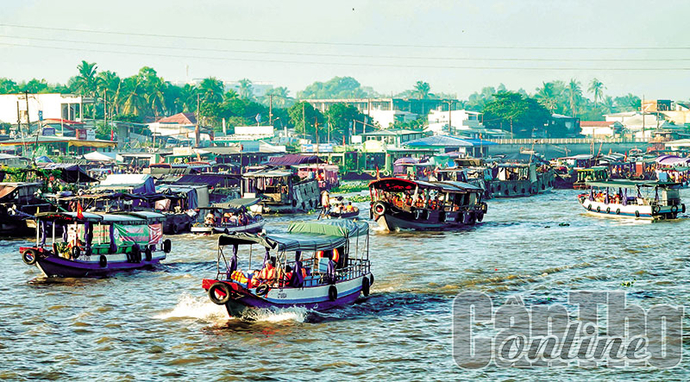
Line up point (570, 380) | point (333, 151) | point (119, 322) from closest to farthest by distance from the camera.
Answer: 1. point (570, 380)
2. point (119, 322)
3. point (333, 151)

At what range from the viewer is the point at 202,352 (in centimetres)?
2333

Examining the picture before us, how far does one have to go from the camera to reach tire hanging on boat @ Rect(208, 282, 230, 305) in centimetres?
2486

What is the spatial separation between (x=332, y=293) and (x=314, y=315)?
36.0 inches

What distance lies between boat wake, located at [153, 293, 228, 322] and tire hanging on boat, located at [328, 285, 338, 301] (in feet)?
10.8

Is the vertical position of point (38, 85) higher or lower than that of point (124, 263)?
higher

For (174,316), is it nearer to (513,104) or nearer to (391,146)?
(391,146)

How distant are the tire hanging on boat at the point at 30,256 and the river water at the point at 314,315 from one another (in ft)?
3.28

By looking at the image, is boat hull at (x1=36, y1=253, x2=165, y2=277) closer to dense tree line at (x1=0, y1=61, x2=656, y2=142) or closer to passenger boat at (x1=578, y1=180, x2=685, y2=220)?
passenger boat at (x1=578, y1=180, x2=685, y2=220)

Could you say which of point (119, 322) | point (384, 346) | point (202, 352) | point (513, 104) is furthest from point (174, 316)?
point (513, 104)

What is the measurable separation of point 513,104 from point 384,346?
475 feet

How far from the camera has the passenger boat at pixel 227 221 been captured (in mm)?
45375

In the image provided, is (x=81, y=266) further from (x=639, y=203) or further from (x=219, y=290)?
(x=639, y=203)

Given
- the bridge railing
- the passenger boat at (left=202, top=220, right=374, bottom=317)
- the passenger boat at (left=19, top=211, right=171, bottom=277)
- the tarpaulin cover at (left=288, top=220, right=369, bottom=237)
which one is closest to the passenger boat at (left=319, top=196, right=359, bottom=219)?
the passenger boat at (left=19, top=211, right=171, bottom=277)

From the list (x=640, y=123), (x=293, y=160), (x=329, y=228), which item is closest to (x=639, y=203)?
(x=329, y=228)
